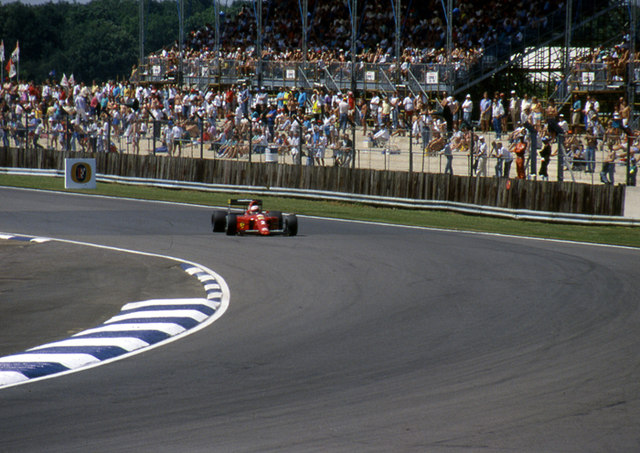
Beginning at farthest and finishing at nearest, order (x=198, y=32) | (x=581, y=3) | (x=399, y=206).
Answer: (x=198, y=32) → (x=581, y=3) → (x=399, y=206)

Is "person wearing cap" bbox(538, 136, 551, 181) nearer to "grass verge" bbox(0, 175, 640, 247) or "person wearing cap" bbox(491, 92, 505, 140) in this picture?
"grass verge" bbox(0, 175, 640, 247)

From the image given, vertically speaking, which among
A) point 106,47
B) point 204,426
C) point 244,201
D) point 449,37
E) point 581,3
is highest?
point 106,47

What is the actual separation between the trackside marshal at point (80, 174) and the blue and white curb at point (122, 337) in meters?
15.3

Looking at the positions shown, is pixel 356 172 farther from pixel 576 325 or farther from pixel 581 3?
pixel 581 3

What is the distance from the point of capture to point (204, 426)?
5.75 metres

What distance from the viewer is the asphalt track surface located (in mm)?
5621

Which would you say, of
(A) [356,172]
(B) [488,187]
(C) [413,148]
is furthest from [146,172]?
(B) [488,187]

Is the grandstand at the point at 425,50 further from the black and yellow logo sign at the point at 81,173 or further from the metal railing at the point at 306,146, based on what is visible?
the black and yellow logo sign at the point at 81,173

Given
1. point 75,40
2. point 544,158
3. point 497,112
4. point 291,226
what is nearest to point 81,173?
point 291,226

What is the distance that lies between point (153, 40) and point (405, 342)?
4565 inches

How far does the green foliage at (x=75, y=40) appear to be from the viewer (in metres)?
104

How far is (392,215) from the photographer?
21500 mm

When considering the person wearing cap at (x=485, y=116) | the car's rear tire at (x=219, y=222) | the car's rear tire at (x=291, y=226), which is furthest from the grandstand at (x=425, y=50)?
→ the car's rear tire at (x=219, y=222)

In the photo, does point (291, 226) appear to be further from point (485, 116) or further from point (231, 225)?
point (485, 116)
